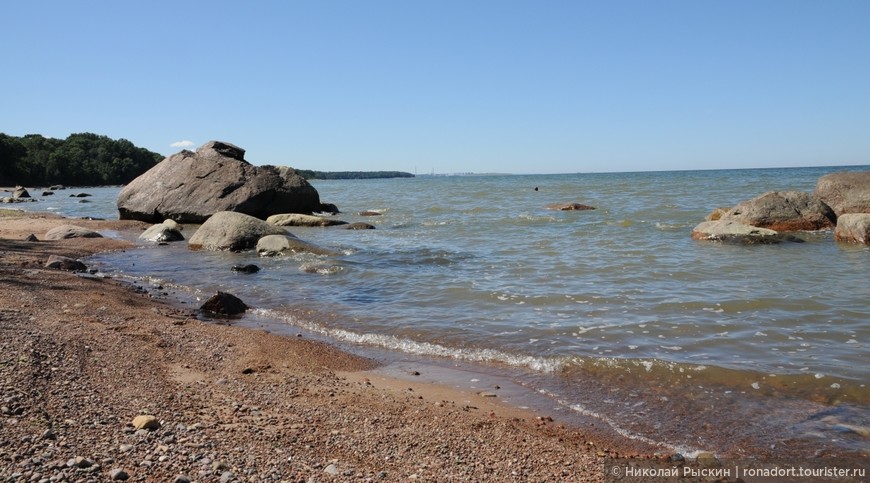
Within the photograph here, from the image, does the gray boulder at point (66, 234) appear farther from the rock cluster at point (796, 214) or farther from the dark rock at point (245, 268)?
the rock cluster at point (796, 214)

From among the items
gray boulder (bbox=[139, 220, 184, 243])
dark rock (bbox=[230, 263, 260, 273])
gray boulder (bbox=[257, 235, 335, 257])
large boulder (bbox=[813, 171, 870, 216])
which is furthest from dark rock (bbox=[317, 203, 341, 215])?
large boulder (bbox=[813, 171, 870, 216])

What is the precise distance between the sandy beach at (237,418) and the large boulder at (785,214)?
14.0 m

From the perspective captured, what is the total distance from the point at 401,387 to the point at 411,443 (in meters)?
1.47

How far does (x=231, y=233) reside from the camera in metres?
14.9

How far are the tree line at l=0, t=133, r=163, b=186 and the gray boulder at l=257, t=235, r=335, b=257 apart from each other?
69941 mm

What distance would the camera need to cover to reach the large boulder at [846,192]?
1691 cm

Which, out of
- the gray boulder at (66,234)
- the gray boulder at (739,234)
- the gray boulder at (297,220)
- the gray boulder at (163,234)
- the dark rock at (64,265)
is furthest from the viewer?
the gray boulder at (297,220)

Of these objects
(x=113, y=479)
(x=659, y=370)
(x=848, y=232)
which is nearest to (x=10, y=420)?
(x=113, y=479)

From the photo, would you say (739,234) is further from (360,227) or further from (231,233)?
(231,233)

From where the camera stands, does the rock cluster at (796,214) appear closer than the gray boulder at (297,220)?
Yes

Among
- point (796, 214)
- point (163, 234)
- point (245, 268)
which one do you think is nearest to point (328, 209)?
point (163, 234)

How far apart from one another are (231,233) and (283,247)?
6.33 feet

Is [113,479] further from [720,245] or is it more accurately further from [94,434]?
[720,245]

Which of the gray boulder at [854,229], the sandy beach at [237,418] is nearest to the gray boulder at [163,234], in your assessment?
the sandy beach at [237,418]
